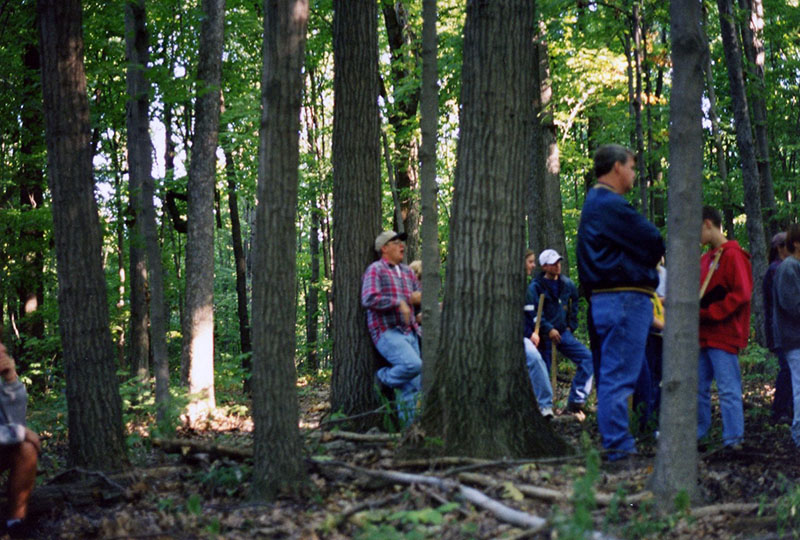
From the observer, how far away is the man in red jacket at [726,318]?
255 inches

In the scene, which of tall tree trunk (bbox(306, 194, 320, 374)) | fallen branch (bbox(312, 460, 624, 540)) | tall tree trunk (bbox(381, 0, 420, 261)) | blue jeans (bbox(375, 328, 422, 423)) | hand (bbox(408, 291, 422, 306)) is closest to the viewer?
fallen branch (bbox(312, 460, 624, 540))

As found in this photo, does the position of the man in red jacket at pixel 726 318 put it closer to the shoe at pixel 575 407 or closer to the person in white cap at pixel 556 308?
the shoe at pixel 575 407

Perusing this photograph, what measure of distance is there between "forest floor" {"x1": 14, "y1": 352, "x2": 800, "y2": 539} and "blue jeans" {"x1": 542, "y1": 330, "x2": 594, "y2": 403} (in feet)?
6.22

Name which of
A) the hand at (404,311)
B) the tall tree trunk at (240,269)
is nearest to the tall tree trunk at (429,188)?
the hand at (404,311)

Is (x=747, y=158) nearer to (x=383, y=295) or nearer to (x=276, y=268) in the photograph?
(x=383, y=295)

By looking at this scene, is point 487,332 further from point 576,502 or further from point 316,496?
point 576,502

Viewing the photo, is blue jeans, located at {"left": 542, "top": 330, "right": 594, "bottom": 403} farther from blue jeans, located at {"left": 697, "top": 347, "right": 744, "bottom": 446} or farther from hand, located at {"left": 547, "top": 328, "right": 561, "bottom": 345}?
blue jeans, located at {"left": 697, "top": 347, "right": 744, "bottom": 446}

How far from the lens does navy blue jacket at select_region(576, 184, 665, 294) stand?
5.89 m

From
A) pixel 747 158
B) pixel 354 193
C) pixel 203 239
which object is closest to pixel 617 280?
pixel 354 193

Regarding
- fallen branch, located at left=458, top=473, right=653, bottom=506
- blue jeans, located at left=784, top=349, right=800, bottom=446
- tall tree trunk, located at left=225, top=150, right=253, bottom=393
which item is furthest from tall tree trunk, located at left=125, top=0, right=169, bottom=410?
tall tree trunk, located at left=225, top=150, right=253, bottom=393

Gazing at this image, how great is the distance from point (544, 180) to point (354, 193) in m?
7.91

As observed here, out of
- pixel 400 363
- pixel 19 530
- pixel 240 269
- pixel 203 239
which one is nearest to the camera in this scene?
pixel 19 530

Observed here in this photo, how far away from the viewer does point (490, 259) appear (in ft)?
19.1

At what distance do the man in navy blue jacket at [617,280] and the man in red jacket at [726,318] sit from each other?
0.82 meters
